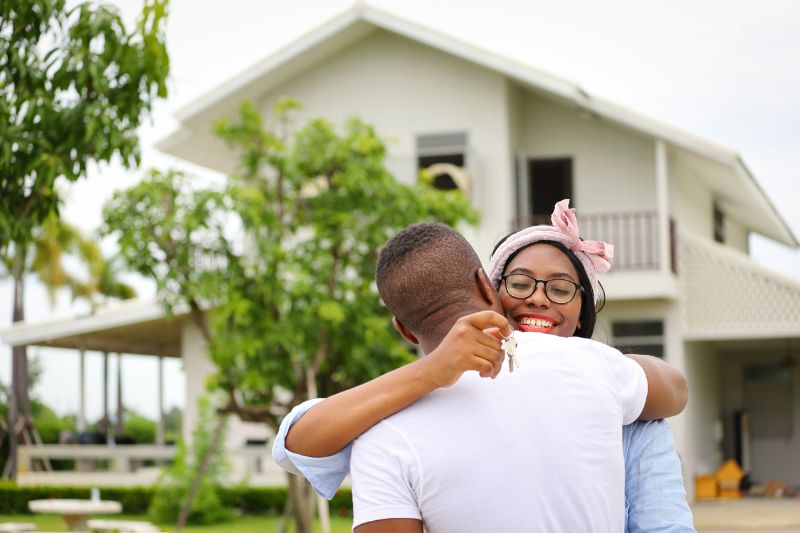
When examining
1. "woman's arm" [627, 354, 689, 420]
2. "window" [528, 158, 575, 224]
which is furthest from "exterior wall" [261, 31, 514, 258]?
"woman's arm" [627, 354, 689, 420]

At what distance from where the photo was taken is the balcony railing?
61.7ft

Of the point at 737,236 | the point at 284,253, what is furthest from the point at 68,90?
the point at 737,236

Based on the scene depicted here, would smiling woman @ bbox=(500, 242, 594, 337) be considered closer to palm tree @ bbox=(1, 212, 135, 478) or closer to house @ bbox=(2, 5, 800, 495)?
house @ bbox=(2, 5, 800, 495)

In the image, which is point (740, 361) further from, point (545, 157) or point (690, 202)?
point (545, 157)

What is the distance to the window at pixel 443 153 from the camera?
19359 millimetres

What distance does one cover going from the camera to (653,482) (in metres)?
2.40

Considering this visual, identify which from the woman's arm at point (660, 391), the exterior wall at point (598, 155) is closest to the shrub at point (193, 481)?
the exterior wall at point (598, 155)

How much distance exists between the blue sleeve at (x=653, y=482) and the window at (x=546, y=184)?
680 inches

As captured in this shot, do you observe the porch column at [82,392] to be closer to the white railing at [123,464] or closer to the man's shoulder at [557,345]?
the white railing at [123,464]

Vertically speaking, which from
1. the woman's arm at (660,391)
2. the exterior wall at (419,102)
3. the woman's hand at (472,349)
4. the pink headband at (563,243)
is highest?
the exterior wall at (419,102)

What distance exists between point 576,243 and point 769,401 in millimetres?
23474

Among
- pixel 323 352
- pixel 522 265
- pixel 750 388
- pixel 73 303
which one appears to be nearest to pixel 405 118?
pixel 323 352

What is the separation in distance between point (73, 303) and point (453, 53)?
2334cm

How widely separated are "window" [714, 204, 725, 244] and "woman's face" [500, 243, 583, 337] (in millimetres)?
22283
